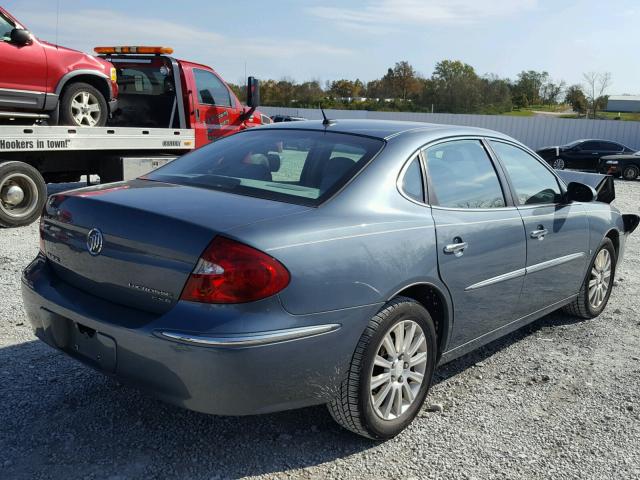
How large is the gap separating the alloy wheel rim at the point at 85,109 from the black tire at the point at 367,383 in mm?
7161

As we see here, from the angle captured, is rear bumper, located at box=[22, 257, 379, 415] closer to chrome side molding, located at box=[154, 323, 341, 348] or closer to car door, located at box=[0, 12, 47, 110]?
chrome side molding, located at box=[154, 323, 341, 348]

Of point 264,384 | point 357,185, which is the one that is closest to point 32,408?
point 264,384

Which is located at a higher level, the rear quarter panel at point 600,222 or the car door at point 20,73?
the car door at point 20,73

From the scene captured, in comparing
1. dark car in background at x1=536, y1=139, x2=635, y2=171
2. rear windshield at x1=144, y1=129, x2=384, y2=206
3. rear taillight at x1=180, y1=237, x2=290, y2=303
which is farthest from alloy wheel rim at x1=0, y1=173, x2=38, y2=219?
dark car in background at x1=536, y1=139, x2=635, y2=171

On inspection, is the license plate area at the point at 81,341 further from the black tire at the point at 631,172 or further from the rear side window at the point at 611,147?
the rear side window at the point at 611,147

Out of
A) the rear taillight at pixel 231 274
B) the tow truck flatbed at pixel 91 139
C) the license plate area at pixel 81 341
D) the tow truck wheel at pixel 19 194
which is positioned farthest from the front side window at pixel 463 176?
the tow truck wheel at pixel 19 194

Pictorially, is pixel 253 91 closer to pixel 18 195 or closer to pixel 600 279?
pixel 18 195

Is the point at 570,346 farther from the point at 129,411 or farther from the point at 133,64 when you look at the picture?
the point at 133,64

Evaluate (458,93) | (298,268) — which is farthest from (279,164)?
(458,93)

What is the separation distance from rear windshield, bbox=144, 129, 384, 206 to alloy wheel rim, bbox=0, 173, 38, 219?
5014 millimetres

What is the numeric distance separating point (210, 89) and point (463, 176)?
25.1 feet

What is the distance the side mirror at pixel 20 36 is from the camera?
7.75 metres

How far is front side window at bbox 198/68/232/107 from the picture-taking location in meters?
10.4

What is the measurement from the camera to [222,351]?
8.11 feet
